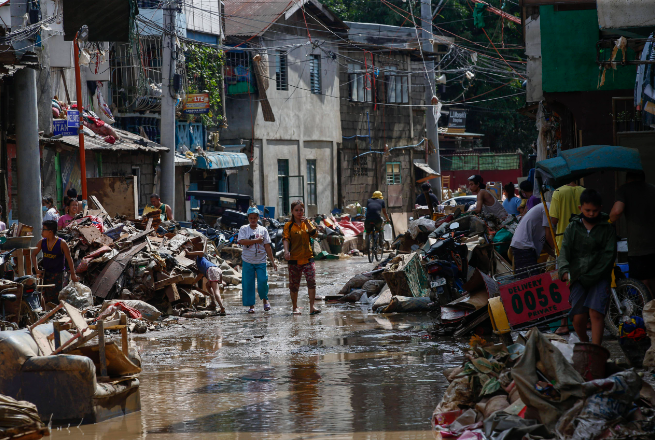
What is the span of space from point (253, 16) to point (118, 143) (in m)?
12.2

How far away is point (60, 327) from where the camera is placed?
7.33 metres

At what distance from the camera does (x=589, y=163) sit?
30.5ft

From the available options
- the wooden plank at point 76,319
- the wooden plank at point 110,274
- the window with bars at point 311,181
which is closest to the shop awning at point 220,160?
the window with bars at point 311,181

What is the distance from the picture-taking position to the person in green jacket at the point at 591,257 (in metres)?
7.64

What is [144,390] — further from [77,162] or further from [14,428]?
[77,162]

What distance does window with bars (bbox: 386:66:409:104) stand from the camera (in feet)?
127

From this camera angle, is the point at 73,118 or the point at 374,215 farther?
the point at 374,215

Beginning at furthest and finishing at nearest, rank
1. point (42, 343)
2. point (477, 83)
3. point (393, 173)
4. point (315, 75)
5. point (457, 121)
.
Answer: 1. point (457, 121)
2. point (477, 83)
3. point (393, 173)
4. point (315, 75)
5. point (42, 343)

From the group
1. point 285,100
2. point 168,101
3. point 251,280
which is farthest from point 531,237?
point 285,100

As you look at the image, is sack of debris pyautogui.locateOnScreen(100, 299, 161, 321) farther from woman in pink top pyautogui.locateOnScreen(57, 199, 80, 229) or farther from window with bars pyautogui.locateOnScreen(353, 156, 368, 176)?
window with bars pyautogui.locateOnScreen(353, 156, 368, 176)

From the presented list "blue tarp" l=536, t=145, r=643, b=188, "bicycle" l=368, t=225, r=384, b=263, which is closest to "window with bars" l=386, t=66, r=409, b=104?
"bicycle" l=368, t=225, r=384, b=263

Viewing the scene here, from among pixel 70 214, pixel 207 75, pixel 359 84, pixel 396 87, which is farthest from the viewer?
pixel 396 87

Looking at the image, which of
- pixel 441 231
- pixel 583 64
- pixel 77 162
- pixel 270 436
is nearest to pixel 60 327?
pixel 270 436

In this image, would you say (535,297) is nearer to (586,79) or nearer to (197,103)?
(586,79)
